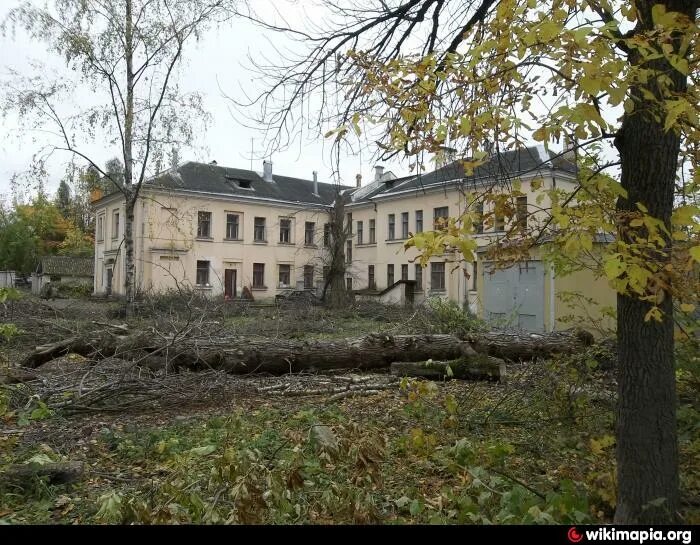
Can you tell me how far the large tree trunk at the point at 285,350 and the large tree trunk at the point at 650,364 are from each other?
147 inches

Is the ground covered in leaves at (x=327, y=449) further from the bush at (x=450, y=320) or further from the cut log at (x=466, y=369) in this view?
the bush at (x=450, y=320)

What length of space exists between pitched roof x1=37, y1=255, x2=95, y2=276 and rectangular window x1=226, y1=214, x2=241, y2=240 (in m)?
17.3

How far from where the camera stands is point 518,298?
50.0 ft

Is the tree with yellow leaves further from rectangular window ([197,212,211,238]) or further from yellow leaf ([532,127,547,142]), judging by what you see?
rectangular window ([197,212,211,238])

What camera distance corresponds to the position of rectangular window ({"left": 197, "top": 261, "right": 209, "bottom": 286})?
119 feet

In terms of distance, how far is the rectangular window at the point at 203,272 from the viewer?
36250 mm

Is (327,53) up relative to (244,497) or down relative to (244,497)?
up

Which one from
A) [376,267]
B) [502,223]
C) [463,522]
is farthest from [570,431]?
[376,267]

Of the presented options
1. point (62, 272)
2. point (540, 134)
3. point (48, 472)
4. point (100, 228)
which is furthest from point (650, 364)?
point (62, 272)

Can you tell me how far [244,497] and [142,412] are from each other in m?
4.67

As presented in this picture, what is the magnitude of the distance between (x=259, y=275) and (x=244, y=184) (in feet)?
22.2

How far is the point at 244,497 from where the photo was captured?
7.75 feet

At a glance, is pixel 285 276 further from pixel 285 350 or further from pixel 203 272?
pixel 285 350
